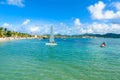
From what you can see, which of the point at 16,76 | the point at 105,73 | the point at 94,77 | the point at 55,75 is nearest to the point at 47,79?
the point at 55,75

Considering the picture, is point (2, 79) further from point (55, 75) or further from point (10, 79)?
point (55, 75)

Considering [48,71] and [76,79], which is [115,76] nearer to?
[76,79]

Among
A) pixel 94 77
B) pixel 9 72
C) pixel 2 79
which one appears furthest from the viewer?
pixel 9 72

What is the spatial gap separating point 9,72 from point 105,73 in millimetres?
17844

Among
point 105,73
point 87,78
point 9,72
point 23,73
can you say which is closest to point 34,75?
point 23,73

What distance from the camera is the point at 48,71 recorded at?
133 ft

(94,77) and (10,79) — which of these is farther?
(94,77)

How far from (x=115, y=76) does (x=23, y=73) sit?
16303 millimetres

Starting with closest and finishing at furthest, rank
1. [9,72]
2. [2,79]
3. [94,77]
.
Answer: [2,79], [94,77], [9,72]

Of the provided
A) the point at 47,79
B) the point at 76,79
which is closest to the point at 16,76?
the point at 47,79

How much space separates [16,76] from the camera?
3547cm

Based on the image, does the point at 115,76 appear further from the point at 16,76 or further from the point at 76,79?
the point at 16,76

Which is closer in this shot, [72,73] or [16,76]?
[16,76]

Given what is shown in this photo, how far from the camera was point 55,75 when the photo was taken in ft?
121
